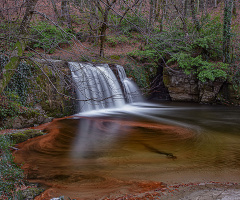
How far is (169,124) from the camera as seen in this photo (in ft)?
25.9

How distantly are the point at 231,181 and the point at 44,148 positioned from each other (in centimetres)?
433

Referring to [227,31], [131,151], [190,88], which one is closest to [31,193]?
[131,151]

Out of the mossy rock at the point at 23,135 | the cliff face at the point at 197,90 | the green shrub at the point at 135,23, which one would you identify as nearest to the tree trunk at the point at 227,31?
the cliff face at the point at 197,90

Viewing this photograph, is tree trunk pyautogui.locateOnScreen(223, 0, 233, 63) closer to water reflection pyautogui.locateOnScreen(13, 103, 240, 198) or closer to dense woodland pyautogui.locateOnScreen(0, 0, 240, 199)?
dense woodland pyautogui.locateOnScreen(0, 0, 240, 199)

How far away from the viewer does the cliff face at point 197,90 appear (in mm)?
11664

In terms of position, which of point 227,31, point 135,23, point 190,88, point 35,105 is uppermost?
point 227,31

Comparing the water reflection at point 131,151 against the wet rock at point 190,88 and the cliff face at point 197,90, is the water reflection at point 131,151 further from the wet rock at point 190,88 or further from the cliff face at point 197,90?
the wet rock at point 190,88

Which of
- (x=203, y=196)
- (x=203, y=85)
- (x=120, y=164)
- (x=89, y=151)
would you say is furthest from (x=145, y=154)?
(x=203, y=85)

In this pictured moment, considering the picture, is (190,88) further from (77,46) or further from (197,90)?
(77,46)

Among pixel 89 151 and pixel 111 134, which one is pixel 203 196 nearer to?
pixel 89 151

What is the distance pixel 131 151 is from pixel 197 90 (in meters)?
9.19

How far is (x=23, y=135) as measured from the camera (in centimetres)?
568

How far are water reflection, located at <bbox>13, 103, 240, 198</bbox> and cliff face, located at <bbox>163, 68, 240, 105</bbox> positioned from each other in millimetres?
3644

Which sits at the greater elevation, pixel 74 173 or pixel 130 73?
pixel 130 73
